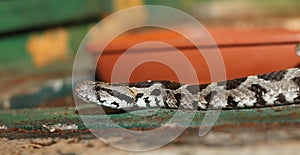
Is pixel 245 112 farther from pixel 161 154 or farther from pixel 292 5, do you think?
pixel 292 5

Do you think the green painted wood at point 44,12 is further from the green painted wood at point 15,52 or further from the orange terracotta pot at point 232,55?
the orange terracotta pot at point 232,55

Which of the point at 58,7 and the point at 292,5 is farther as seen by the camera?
the point at 292,5

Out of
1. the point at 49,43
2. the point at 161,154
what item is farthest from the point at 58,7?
the point at 161,154

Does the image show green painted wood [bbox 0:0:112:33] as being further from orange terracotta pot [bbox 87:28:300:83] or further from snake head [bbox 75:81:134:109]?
snake head [bbox 75:81:134:109]

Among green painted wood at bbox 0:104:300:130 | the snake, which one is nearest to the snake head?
the snake

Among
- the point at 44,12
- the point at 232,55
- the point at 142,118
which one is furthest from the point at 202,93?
the point at 44,12

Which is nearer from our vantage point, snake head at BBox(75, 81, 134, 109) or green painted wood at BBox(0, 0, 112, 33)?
snake head at BBox(75, 81, 134, 109)
